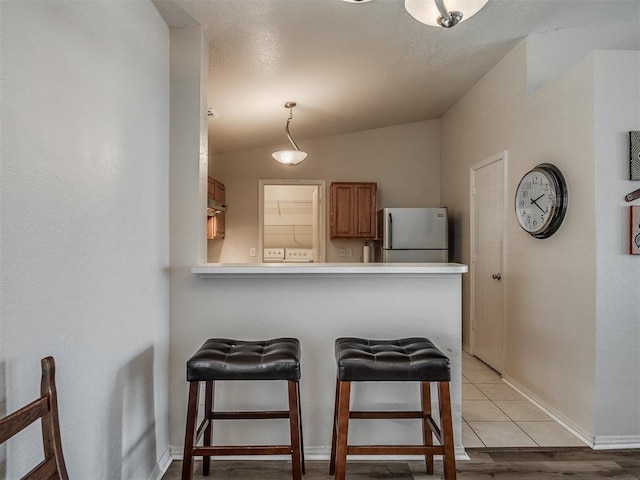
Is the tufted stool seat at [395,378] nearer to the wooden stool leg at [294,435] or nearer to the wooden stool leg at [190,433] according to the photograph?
the wooden stool leg at [294,435]

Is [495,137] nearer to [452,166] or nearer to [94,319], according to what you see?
[452,166]

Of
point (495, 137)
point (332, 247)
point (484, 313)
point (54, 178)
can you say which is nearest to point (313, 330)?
point (54, 178)

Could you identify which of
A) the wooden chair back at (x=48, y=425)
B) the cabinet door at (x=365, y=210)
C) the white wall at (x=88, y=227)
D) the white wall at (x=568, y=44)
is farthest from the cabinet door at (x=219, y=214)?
the wooden chair back at (x=48, y=425)

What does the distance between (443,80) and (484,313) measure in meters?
2.32

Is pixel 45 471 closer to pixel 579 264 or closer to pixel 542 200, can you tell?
pixel 579 264

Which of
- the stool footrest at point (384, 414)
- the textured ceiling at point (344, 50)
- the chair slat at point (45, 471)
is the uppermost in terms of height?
the textured ceiling at point (344, 50)

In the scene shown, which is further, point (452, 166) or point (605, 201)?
point (452, 166)

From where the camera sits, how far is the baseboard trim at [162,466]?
1.93 m

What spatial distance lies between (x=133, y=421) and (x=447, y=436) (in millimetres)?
1380

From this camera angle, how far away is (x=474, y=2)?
157 cm

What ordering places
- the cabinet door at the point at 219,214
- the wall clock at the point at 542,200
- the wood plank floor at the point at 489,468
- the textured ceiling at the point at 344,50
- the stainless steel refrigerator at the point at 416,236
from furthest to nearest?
1. the cabinet door at the point at 219,214
2. the stainless steel refrigerator at the point at 416,236
3. the wall clock at the point at 542,200
4. the textured ceiling at the point at 344,50
5. the wood plank floor at the point at 489,468

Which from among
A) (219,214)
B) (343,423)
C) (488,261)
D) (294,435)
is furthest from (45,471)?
(219,214)

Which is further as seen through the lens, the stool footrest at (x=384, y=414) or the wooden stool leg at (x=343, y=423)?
the stool footrest at (x=384, y=414)

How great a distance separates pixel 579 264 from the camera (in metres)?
2.48
